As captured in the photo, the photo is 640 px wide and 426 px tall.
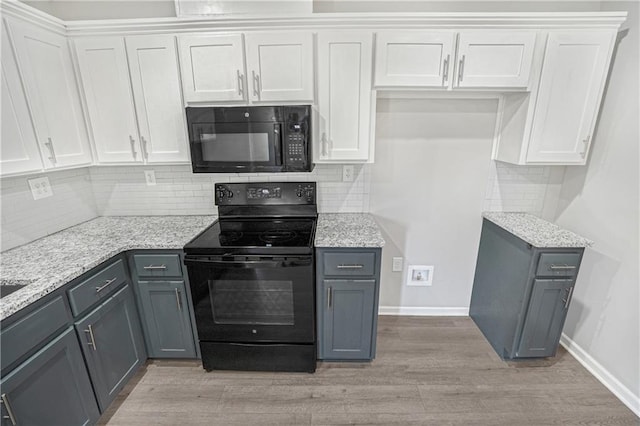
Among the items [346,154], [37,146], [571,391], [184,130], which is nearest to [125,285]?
[37,146]

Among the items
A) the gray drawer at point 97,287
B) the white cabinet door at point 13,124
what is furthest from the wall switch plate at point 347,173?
the white cabinet door at point 13,124

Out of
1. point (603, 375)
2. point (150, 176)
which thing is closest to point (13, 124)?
point (150, 176)

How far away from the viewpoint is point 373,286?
73.8 inches

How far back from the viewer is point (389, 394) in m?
1.88

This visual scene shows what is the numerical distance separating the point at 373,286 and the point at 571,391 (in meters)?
1.43

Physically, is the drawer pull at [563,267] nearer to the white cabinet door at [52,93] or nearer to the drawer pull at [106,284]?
the drawer pull at [106,284]

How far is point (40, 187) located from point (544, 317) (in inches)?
134

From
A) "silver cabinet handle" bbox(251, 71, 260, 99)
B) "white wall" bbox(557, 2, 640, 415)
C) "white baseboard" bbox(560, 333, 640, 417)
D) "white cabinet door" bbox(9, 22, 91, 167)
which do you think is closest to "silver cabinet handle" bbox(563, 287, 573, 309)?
"white wall" bbox(557, 2, 640, 415)

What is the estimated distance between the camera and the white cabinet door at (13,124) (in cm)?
150

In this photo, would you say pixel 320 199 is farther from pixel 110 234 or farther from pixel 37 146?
pixel 37 146

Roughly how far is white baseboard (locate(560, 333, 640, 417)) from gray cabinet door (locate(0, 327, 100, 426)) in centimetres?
308

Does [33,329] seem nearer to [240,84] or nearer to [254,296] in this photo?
[254,296]

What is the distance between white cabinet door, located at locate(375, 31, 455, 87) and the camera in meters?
1.75

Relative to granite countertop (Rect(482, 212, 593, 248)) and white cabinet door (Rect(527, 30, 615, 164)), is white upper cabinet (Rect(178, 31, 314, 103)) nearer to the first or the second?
white cabinet door (Rect(527, 30, 615, 164))
